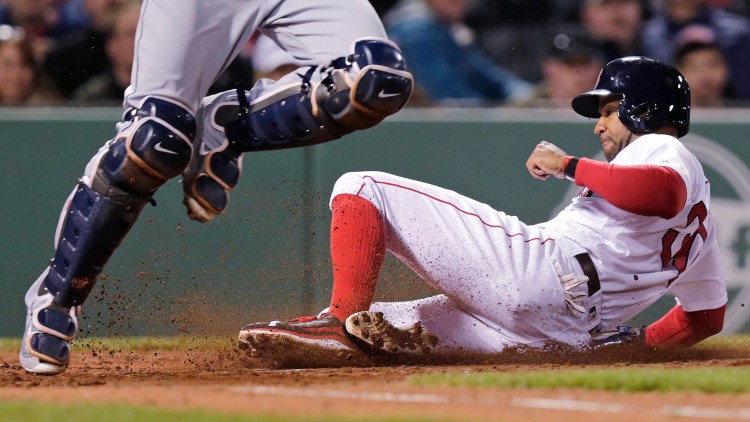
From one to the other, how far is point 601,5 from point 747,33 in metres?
1.02

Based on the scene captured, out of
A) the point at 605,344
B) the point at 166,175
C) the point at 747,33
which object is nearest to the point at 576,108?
the point at 605,344

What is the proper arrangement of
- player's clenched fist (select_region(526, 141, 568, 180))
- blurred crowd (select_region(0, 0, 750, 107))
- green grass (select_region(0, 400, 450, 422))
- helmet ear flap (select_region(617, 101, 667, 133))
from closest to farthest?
green grass (select_region(0, 400, 450, 422)), player's clenched fist (select_region(526, 141, 568, 180)), helmet ear flap (select_region(617, 101, 667, 133)), blurred crowd (select_region(0, 0, 750, 107))

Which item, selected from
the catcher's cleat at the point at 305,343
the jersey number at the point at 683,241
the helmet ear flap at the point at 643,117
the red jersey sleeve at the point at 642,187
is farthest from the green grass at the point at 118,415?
the helmet ear flap at the point at 643,117

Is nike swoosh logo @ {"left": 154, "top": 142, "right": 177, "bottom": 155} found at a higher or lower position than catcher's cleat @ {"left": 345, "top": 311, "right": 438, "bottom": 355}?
higher

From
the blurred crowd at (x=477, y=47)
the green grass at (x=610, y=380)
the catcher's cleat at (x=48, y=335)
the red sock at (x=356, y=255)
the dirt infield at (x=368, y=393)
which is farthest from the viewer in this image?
the blurred crowd at (x=477, y=47)

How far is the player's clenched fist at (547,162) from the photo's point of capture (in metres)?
4.39

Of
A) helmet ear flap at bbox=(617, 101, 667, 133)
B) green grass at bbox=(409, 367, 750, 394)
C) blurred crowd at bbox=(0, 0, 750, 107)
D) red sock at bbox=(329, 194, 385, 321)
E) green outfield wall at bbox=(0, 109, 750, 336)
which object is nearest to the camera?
green grass at bbox=(409, 367, 750, 394)

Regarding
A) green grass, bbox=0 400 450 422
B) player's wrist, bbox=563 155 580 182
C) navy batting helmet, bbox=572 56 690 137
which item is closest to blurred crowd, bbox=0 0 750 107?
navy batting helmet, bbox=572 56 690 137

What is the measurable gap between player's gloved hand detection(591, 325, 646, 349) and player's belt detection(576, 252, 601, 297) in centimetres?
26

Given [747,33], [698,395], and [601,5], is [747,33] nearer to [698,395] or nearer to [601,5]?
[601,5]

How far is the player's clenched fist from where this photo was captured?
4.39m

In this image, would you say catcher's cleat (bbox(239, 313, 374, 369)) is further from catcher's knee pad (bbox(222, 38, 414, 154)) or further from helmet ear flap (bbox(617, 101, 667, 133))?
helmet ear flap (bbox(617, 101, 667, 133))

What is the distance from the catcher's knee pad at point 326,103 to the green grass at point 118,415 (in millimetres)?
1121

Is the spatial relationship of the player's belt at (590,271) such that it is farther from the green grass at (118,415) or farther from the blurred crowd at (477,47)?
the blurred crowd at (477,47)
